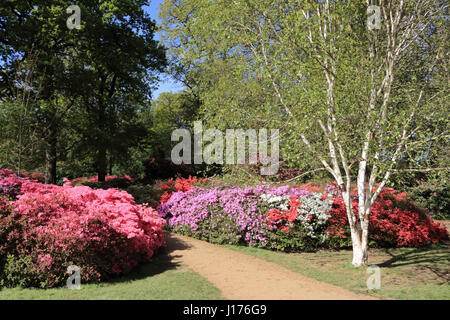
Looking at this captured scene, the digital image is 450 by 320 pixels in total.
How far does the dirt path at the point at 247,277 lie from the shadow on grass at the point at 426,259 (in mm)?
2674

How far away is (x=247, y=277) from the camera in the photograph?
6.12 meters

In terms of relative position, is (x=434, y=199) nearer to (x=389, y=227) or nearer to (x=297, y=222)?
(x=389, y=227)

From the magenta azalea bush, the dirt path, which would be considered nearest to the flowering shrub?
the dirt path

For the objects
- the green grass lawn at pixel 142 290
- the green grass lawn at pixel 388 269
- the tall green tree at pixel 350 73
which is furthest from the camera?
the tall green tree at pixel 350 73

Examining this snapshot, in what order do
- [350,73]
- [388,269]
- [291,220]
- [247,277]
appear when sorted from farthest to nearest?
[291,220] < [388,269] < [350,73] < [247,277]

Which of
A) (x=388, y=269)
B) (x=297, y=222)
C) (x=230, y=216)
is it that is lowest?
(x=388, y=269)

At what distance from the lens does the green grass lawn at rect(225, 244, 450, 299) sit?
5852 millimetres

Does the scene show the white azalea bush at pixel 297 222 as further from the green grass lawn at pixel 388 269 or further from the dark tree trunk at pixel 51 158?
the dark tree trunk at pixel 51 158

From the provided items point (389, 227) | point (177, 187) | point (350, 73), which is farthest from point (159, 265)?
point (389, 227)

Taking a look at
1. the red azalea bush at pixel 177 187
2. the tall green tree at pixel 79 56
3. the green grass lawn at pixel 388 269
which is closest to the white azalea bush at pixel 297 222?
the green grass lawn at pixel 388 269

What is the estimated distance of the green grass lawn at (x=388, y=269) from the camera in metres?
5.85

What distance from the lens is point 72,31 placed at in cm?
1452

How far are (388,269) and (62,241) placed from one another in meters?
6.58
